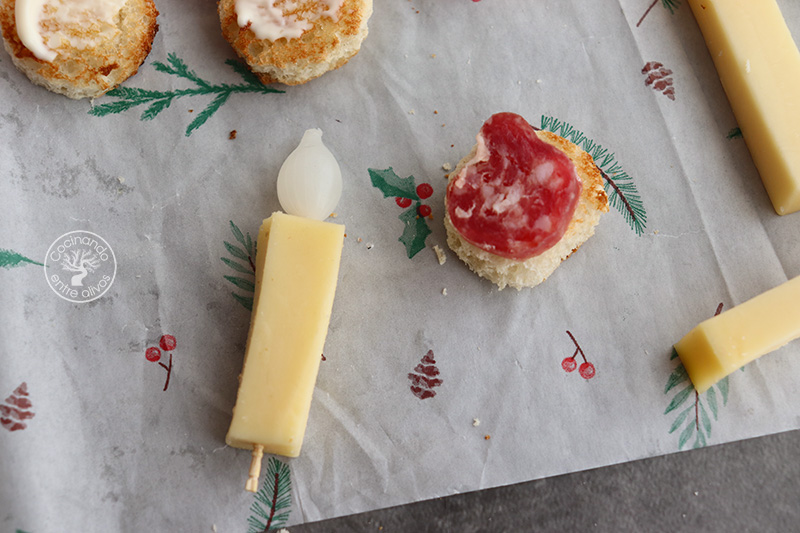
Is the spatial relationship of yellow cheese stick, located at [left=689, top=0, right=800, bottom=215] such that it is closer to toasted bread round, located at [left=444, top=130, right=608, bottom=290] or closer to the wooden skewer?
toasted bread round, located at [left=444, top=130, right=608, bottom=290]

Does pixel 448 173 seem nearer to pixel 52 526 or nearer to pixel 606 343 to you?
pixel 606 343

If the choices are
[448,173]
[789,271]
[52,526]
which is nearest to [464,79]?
[448,173]

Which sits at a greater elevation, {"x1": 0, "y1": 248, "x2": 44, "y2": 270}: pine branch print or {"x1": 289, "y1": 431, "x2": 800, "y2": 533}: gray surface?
{"x1": 0, "y1": 248, "x2": 44, "y2": 270}: pine branch print

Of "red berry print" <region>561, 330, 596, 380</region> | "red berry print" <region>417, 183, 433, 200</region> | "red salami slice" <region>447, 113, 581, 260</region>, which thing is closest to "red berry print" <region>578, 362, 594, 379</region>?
"red berry print" <region>561, 330, 596, 380</region>

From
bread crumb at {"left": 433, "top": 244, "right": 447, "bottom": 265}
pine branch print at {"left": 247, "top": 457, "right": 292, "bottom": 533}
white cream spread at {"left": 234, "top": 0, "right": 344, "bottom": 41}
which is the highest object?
white cream spread at {"left": 234, "top": 0, "right": 344, "bottom": 41}

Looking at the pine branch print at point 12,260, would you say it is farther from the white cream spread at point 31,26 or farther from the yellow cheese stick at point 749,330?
the yellow cheese stick at point 749,330

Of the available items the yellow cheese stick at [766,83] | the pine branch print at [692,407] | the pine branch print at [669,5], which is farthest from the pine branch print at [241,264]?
the yellow cheese stick at [766,83]
